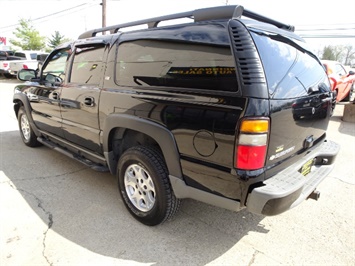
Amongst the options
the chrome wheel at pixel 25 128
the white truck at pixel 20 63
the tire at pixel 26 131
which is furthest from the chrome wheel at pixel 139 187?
the white truck at pixel 20 63

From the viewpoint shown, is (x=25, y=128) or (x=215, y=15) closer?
(x=215, y=15)

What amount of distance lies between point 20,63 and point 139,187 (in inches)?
617

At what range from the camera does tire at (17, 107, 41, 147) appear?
16.3ft

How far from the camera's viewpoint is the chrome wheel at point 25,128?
16.5ft

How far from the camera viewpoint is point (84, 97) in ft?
10.5

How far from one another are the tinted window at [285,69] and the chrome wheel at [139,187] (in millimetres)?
1435

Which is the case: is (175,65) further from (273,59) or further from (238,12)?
(273,59)

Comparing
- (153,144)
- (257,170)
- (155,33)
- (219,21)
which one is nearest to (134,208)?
(153,144)

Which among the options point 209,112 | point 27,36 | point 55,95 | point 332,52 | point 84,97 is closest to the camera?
point 209,112

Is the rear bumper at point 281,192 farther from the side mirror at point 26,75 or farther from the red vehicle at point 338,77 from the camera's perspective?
the red vehicle at point 338,77

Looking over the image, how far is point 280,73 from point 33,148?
4738mm

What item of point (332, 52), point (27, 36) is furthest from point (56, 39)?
point (332, 52)

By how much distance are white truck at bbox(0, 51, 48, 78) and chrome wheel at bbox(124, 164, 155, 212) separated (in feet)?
48.2

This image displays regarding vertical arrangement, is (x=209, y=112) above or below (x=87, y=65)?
below
